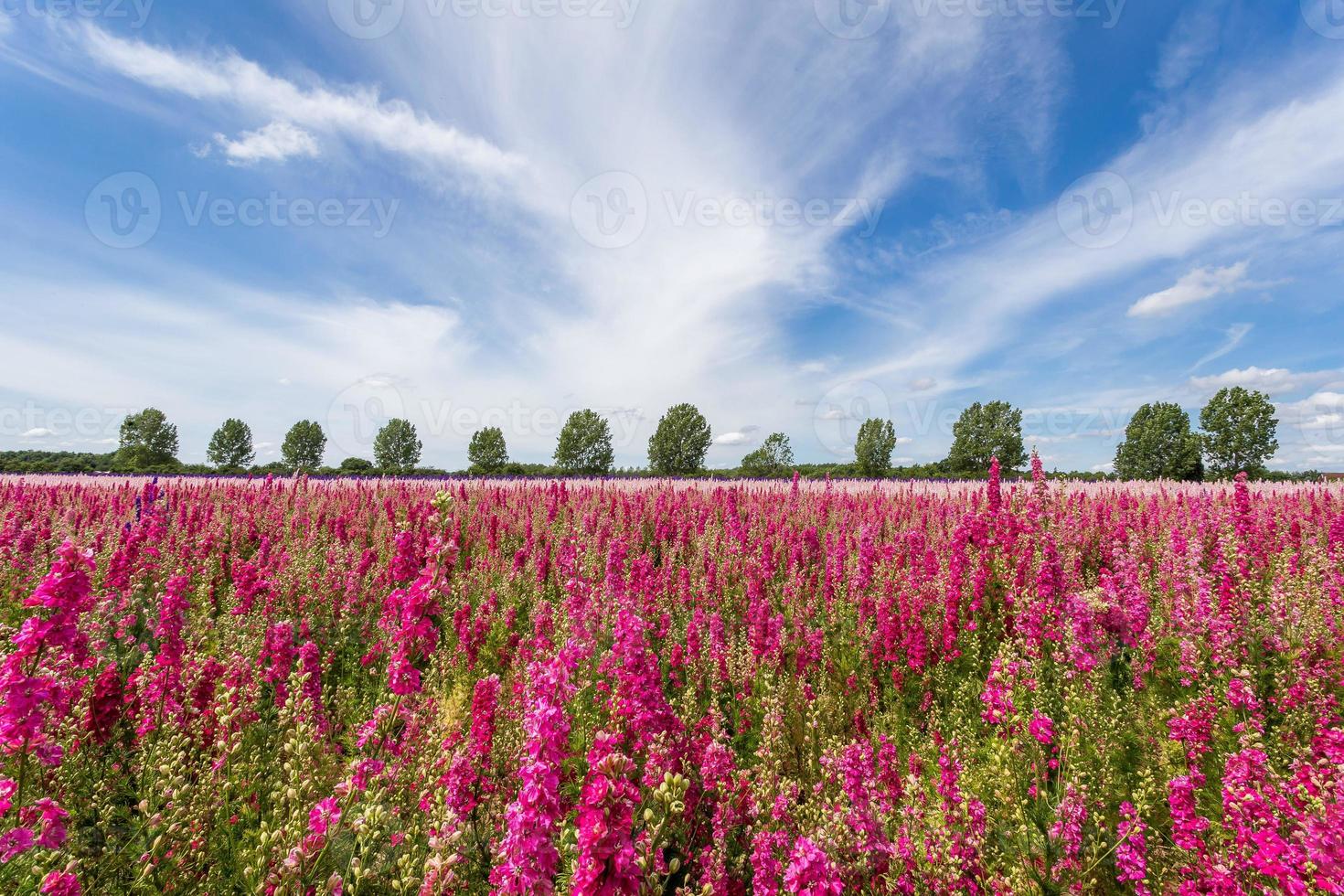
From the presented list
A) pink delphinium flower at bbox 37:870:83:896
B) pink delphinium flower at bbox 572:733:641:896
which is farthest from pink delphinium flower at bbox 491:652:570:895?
pink delphinium flower at bbox 37:870:83:896

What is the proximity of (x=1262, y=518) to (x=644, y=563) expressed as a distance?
41.4ft

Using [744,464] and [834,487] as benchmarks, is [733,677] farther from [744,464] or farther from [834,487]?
[744,464]

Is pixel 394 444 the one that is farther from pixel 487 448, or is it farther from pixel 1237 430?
pixel 1237 430

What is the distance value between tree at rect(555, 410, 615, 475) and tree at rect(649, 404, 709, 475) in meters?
6.69

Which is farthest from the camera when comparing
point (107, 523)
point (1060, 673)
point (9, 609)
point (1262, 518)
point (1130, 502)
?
point (1130, 502)

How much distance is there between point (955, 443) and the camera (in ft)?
205

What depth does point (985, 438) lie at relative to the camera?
5984 centimetres

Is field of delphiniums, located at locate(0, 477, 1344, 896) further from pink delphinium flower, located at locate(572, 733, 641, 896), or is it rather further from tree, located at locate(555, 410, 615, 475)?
tree, located at locate(555, 410, 615, 475)

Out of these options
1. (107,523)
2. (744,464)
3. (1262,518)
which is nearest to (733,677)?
(1262,518)

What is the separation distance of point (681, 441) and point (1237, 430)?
175ft

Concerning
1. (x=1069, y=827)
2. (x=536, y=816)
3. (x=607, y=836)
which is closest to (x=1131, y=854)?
(x=1069, y=827)

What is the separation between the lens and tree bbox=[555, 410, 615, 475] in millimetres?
69312

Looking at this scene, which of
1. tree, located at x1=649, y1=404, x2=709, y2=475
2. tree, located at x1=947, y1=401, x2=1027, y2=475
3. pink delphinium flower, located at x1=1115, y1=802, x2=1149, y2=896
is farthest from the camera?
tree, located at x1=649, y1=404, x2=709, y2=475

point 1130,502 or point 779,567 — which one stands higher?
point 1130,502
